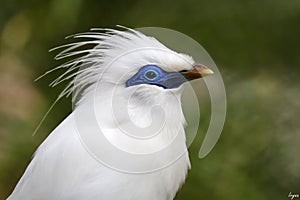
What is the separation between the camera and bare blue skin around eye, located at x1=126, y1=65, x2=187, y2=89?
71.3 inches

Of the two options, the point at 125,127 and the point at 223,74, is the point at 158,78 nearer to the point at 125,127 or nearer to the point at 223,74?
the point at 125,127

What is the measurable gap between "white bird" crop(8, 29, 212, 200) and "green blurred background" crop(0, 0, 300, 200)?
36.4 inches

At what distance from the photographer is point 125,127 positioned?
6.01 ft

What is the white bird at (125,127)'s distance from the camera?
1812mm

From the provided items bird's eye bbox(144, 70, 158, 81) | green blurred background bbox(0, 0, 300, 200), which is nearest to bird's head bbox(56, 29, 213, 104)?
bird's eye bbox(144, 70, 158, 81)

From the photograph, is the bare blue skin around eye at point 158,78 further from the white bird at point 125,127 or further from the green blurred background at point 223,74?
the green blurred background at point 223,74

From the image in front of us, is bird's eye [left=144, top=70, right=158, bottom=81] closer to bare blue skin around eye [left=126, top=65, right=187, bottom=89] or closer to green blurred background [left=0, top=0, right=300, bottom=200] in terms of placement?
bare blue skin around eye [left=126, top=65, right=187, bottom=89]

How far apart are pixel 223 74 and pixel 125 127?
50.3 inches

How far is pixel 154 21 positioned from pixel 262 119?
663mm

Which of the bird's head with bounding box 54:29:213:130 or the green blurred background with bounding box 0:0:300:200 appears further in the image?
the green blurred background with bounding box 0:0:300:200

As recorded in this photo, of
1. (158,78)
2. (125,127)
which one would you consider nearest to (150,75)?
(158,78)

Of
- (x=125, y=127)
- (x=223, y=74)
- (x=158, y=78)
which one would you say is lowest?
(x=223, y=74)

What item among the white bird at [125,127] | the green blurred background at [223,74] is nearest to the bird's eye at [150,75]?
the white bird at [125,127]

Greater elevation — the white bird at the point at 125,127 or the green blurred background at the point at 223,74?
the white bird at the point at 125,127
